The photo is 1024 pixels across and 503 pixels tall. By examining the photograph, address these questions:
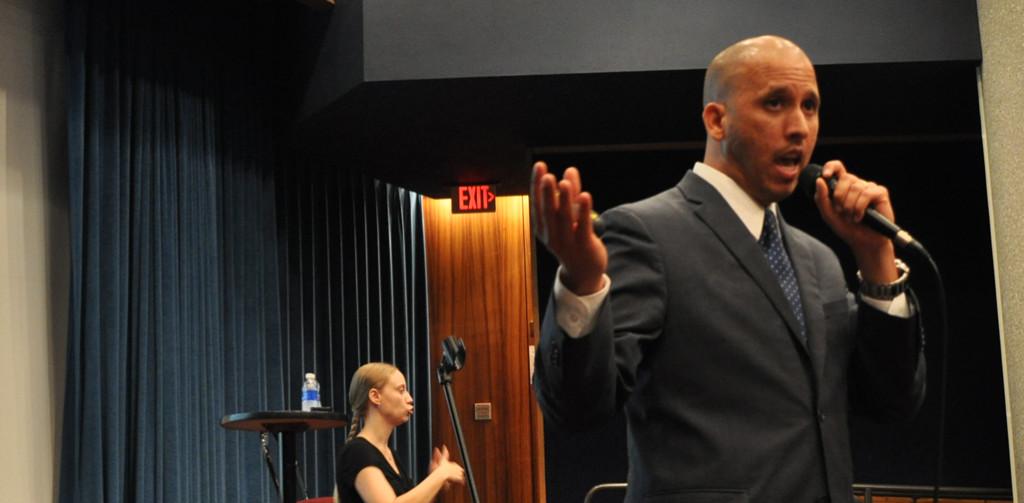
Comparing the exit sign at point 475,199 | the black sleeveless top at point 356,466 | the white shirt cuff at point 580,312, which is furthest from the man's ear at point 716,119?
the exit sign at point 475,199

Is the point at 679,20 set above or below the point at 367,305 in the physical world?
above

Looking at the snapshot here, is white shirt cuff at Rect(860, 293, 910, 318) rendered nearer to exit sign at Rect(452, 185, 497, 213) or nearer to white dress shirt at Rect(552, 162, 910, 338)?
white dress shirt at Rect(552, 162, 910, 338)

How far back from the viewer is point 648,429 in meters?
1.59

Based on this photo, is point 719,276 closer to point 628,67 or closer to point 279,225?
point 628,67

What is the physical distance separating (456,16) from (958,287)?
2.83m

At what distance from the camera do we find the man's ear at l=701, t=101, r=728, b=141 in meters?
1.71

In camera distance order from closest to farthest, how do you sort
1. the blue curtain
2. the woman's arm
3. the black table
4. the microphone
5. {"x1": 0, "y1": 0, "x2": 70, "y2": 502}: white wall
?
the microphone < the black table < the woman's arm < {"x1": 0, "y1": 0, "x2": 70, "y2": 502}: white wall < the blue curtain

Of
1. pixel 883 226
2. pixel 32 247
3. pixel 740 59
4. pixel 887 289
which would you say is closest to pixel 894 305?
pixel 887 289

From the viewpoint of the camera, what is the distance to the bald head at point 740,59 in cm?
169

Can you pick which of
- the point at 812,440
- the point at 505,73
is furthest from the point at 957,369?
the point at 812,440

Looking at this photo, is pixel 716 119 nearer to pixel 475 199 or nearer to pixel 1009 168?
pixel 1009 168

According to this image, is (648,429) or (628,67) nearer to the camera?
(648,429)

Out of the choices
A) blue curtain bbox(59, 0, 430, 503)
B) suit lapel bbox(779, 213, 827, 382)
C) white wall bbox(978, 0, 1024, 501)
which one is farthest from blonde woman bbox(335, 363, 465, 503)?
suit lapel bbox(779, 213, 827, 382)

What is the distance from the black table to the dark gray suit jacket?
2.70 m
